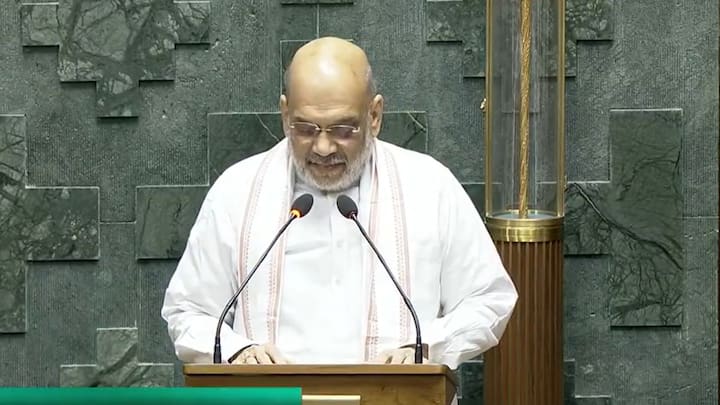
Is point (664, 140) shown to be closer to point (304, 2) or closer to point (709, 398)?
point (709, 398)

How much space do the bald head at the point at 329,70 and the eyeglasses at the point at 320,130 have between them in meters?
0.10

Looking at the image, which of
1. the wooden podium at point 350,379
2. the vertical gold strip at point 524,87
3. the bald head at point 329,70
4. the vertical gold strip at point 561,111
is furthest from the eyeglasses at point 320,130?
the vertical gold strip at point 561,111

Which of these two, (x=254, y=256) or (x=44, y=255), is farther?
(x=44, y=255)

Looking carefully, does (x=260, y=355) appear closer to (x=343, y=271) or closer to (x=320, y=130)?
(x=343, y=271)

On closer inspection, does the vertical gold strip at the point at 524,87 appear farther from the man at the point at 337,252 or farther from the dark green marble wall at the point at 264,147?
the man at the point at 337,252

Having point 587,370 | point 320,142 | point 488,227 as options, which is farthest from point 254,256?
point 587,370

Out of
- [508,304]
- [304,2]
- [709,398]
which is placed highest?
[304,2]

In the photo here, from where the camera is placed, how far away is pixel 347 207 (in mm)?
4602

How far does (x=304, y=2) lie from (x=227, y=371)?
2.45m

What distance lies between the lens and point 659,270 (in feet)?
20.7

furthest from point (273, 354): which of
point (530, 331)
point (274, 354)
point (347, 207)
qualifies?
point (530, 331)

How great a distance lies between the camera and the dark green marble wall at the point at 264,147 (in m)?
6.25

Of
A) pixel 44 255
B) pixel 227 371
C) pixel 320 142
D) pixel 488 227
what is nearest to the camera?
pixel 227 371

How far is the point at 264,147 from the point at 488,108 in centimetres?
90
